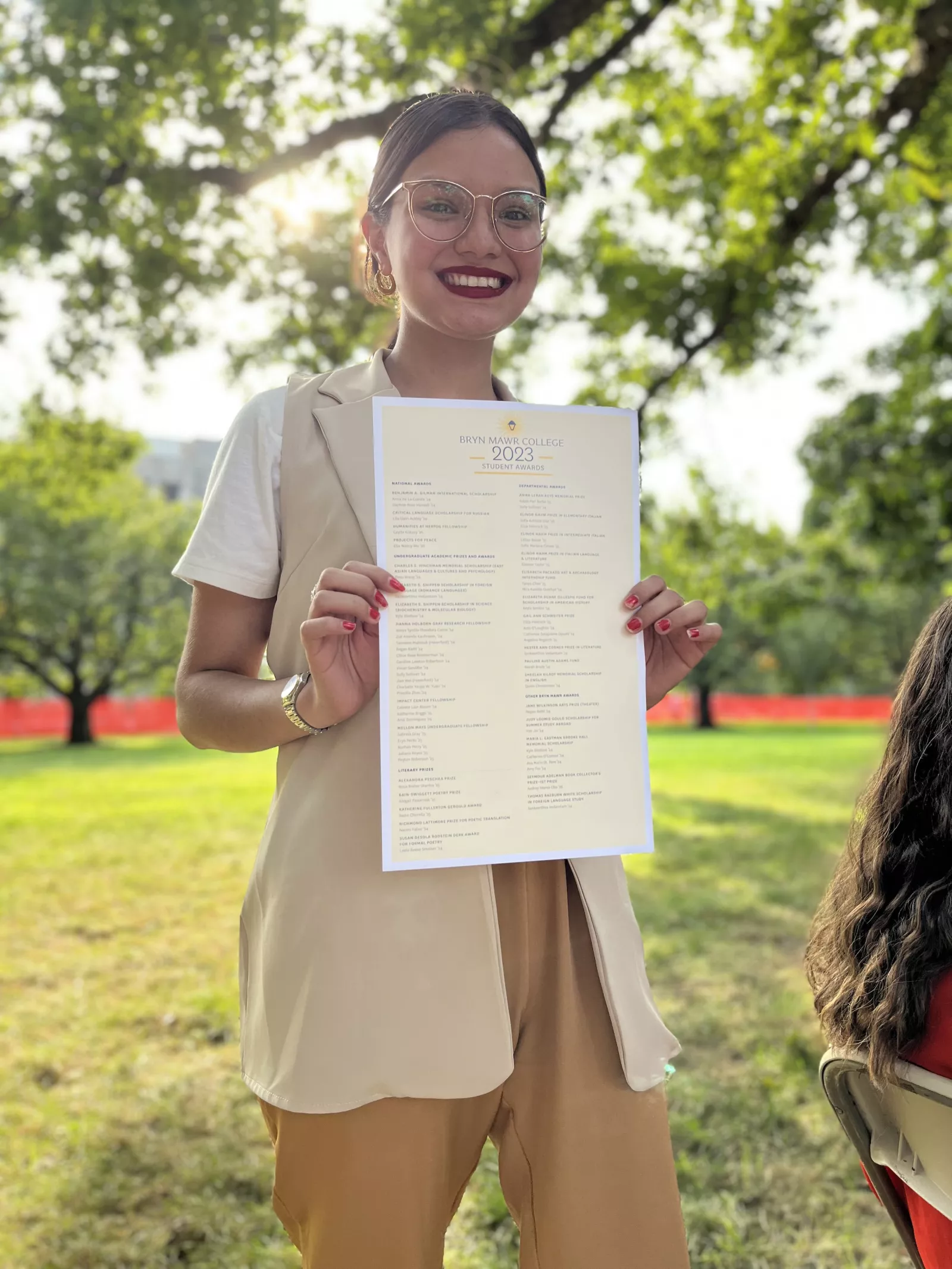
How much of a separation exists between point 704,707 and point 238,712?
127 feet

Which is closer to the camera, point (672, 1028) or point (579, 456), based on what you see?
point (579, 456)

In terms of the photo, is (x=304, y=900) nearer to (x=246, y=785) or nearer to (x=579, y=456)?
(x=579, y=456)

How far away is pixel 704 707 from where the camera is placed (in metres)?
39.0

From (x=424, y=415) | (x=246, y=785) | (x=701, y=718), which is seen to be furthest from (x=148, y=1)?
(x=701, y=718)

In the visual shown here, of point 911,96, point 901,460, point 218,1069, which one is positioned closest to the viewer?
point 218,1069

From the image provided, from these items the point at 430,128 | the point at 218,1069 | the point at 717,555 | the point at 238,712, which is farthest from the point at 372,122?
the point at 717,555

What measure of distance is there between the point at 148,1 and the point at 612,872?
14.2ft

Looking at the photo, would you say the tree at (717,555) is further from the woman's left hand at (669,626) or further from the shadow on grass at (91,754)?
the shadow on grass at (91,754)

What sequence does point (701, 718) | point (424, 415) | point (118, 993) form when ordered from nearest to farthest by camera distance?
point (424, 415), point (118, 993), point (701, 718)

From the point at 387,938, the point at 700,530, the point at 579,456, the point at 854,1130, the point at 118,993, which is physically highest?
the point at 700,530

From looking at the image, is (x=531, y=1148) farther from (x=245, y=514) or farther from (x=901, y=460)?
(x=901, y=460)

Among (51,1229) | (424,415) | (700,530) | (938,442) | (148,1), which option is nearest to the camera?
(424,415)

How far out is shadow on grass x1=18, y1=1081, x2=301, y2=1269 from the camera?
2.76 meters

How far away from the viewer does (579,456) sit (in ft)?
4.33
